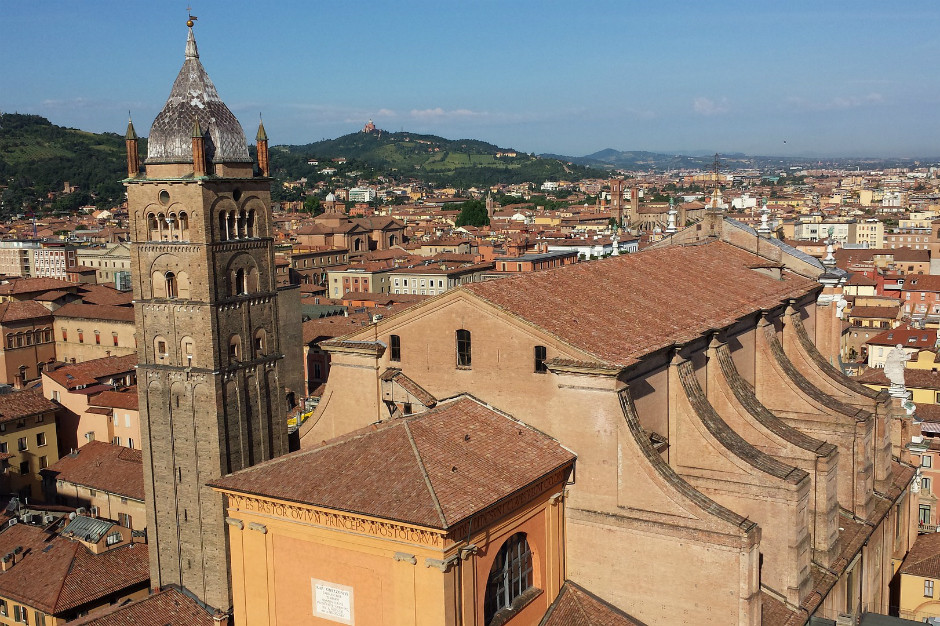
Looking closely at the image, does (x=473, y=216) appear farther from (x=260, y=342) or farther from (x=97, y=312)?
(x=260, y=342)

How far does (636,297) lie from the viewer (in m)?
27.2

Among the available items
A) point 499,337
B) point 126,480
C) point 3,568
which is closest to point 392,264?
point 126,480

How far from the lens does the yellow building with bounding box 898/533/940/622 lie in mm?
32844

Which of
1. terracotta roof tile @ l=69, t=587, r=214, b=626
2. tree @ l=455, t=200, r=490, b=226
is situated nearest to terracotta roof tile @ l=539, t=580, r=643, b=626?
terracotta roof tile @ l=69, t=587, r=214, b=626

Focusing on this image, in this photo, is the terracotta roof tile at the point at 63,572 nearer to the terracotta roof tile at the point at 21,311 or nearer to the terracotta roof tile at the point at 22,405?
the terracotta roof tile at the point at 22,405

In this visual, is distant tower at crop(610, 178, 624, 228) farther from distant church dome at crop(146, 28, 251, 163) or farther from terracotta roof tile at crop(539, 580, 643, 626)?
terracotta roof tile at crop(539, 580, 643, 626)

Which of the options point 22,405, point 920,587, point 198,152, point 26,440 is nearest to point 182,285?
point 198,152

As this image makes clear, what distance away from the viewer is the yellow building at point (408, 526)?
18.7 metres

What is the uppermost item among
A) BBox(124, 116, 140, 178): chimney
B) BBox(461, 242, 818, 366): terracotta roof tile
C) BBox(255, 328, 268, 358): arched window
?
BBox(124, 116, 140, 178): chimney

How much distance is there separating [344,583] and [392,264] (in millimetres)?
91941

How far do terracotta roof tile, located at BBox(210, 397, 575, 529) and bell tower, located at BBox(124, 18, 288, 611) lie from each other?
7.47m

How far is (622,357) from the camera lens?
22062 mm

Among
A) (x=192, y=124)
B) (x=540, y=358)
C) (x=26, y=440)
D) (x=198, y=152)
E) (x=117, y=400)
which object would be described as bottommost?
(x=26, y=440)

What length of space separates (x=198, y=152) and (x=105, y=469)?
2043 cm
